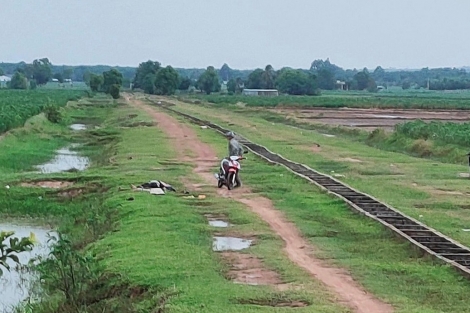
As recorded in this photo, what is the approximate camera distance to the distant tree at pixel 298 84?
155 meters

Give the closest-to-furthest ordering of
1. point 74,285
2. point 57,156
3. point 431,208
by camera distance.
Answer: point 74,285, point 431,208, point 57,156

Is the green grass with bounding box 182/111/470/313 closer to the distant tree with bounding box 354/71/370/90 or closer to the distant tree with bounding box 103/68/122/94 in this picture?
the distant tree with bounding box 103/68/122/94

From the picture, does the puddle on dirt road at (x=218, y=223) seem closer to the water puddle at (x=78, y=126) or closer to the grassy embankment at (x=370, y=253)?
the grassy embankment at (x=370, y=253)

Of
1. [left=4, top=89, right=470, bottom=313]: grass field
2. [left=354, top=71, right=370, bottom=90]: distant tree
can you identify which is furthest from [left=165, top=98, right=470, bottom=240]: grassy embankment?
[left=354, top=71, right=370, bottom=90]: distant tree

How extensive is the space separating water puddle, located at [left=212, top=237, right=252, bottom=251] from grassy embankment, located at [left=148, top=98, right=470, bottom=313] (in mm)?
1132

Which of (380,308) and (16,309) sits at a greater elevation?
(380,308)

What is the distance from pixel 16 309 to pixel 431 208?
9.52 m

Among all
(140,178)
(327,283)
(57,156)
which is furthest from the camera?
(57,156)

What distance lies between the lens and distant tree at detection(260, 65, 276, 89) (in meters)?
170

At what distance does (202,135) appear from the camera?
45.2 metres

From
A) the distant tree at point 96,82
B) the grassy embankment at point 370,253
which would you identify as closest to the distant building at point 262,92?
the distant tree at point 96,82

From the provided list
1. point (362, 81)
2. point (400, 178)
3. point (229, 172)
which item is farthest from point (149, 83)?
point (229, 172)

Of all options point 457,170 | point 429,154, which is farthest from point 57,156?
point 457,170

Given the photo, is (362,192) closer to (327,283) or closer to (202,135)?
(327,283)
